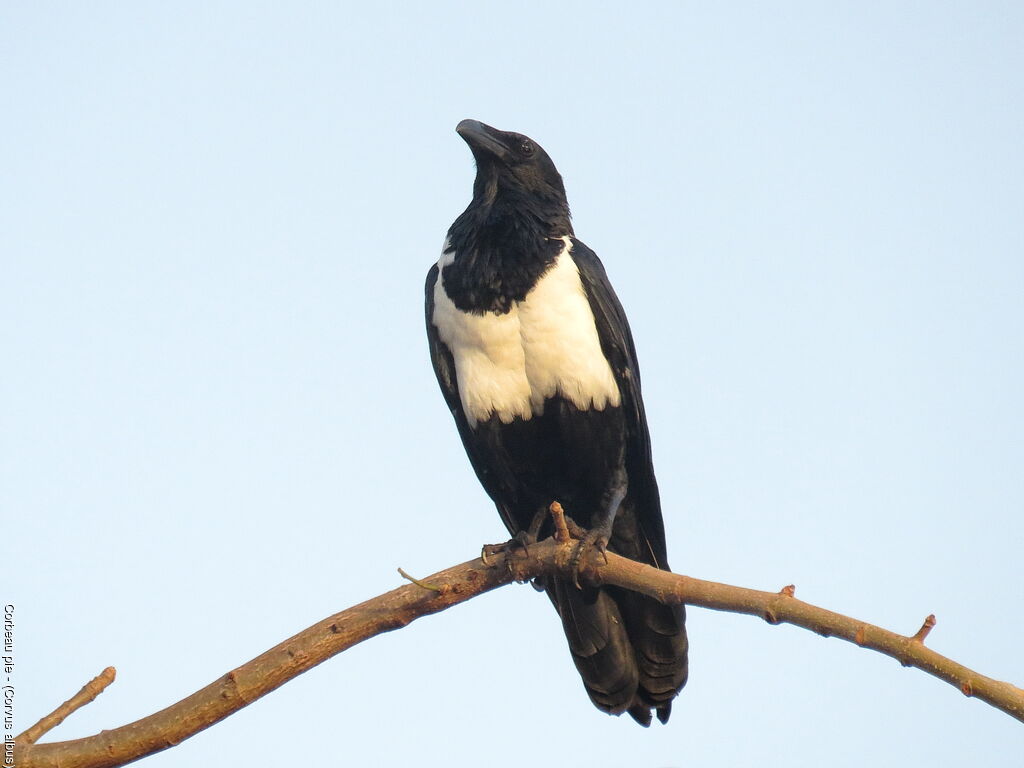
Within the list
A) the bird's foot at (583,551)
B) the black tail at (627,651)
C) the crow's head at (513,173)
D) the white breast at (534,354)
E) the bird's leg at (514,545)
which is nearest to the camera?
the bird's leg at (514,545)

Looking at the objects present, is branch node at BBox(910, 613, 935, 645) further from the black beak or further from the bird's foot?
the black beak

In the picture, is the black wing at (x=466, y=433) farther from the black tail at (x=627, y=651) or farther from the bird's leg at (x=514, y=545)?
the black tail at (x=627, y=651)

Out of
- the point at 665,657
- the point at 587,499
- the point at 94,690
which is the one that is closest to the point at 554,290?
the point at 587,499

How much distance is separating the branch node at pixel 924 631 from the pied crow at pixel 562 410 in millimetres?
2231

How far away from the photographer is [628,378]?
273 inches

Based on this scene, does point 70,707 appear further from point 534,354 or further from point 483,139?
point 483,139

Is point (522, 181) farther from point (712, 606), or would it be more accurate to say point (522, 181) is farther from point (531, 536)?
point (712, 606)

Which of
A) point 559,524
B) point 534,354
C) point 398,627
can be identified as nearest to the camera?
point 398,627

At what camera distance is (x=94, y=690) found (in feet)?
15.3

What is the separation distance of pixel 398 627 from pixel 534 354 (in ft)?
6.35

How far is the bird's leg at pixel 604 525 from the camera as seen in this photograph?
6.03 m

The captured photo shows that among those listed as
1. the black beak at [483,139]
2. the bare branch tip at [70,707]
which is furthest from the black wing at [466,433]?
the bare branch tip at [70,707]

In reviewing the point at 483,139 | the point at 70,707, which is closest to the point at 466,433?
the point at 483,139

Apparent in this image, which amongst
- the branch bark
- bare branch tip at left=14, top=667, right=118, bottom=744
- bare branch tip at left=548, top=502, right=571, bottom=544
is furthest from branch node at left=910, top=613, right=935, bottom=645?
bare branch tip at left=14, top=667, right=118, bottom=744
